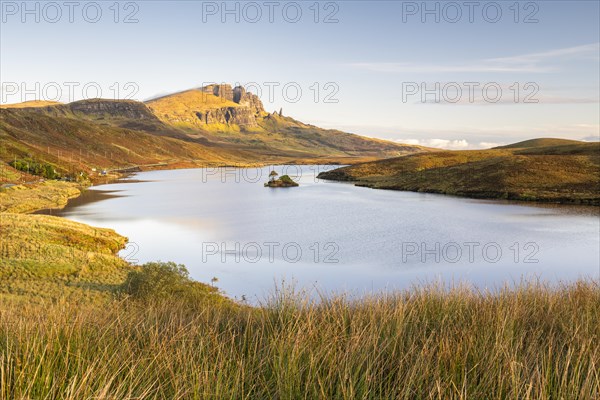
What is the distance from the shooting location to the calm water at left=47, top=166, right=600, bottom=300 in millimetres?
25531

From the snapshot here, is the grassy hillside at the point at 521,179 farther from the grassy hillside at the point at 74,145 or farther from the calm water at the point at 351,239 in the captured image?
the grassy hillside at the point at 74,145

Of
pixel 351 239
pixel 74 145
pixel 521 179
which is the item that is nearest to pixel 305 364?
pixel 351 239

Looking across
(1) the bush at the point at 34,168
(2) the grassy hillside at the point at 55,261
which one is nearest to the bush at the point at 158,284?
(2) the grassy hillside at the point at 55,261

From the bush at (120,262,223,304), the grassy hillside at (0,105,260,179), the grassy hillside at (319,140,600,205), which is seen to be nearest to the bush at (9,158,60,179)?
the grassy hillside at (0,105,260,179)

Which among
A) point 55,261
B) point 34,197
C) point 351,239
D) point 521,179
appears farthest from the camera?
point 521,179

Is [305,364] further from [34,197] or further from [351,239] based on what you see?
[34,197]

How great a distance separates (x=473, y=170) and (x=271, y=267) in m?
66.8

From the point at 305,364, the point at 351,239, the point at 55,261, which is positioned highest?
the point at 305,364

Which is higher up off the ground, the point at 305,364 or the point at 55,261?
the point at 305,364

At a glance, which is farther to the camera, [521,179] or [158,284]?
[521,179]

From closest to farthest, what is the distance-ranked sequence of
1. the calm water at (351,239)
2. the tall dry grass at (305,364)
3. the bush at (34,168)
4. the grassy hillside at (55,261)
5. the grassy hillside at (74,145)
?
the tall dry grass at (305,364) → the grassy hillside at (55,261) → the calm water at (351,239) → the bush at (34,168) → the grassy hillside at (74,145)

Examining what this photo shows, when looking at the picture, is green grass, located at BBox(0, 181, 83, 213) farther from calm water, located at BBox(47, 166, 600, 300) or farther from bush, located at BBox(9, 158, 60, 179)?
bush, located at BBox(9, 158, 60, 179)

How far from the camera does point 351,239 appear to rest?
36.2 m

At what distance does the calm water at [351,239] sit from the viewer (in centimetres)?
2553
